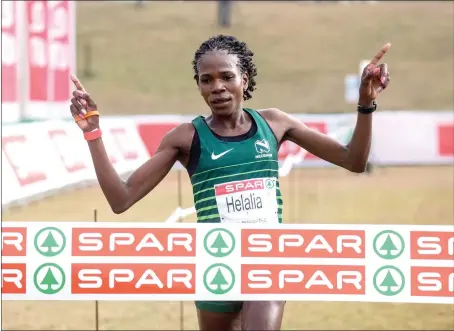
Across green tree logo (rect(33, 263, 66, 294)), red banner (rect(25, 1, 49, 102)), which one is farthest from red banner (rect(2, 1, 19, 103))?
green tree logo (rect(33, 263, 66, 294))

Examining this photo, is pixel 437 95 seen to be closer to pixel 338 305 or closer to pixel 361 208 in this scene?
pixel 361 208

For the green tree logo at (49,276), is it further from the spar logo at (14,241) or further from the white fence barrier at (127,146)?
the white fence barrier at (127,146)

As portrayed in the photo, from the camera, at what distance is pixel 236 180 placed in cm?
411

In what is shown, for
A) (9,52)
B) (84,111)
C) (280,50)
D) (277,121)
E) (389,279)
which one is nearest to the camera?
(84,111)

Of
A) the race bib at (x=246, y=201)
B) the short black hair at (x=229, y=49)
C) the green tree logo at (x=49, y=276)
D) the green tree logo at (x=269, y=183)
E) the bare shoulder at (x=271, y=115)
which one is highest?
the short black hair at (x=229, y=49)

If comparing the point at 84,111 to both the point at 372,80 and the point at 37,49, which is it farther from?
the point at 37,49

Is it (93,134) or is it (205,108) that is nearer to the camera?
(93,134)

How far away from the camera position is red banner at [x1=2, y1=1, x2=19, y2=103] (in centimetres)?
1537

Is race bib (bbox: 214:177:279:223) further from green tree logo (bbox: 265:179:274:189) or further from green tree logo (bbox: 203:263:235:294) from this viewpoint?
green tree logo (bbox: 203:263:235:294)

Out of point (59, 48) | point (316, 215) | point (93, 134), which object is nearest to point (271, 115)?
point (93, 134)

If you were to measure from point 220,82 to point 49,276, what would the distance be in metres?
1.04

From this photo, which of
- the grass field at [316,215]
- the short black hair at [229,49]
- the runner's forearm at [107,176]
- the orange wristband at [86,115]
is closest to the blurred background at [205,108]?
the grass field at [316,215]

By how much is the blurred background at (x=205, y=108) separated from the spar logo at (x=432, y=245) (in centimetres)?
266

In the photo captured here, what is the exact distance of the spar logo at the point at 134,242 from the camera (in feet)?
13.2
